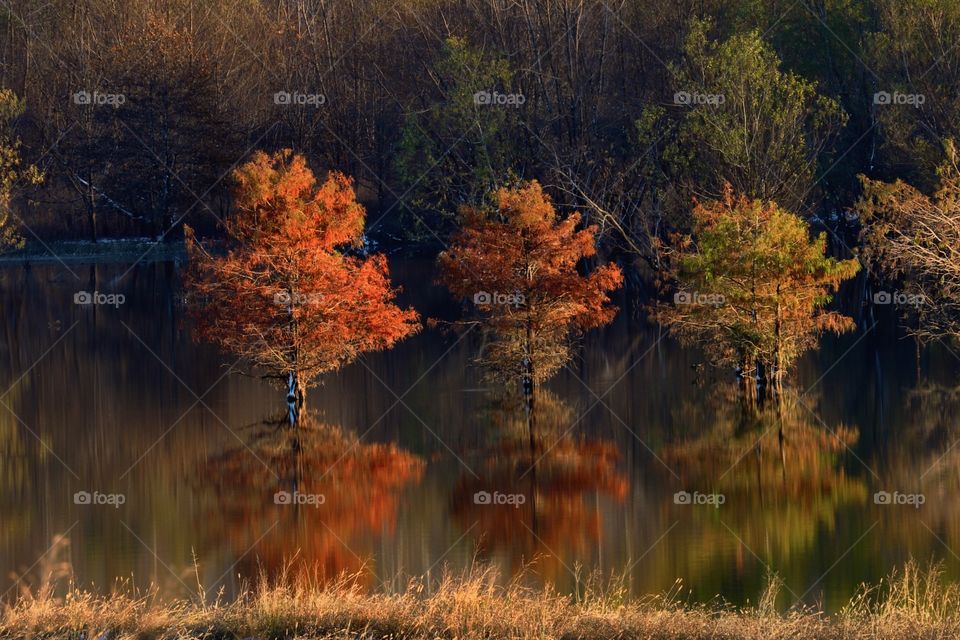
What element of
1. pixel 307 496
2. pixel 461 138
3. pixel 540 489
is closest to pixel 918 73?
pixel 461 138

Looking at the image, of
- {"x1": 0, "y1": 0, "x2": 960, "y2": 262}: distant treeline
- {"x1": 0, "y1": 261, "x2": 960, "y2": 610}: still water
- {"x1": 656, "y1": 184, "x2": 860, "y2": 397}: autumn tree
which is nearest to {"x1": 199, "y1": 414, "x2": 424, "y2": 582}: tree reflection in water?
{"x1": 0, "y1": 261, "x2": 960, "y2": 610}: still water

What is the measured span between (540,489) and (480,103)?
1416 inches

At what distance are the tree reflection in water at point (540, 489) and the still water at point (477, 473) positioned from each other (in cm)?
8

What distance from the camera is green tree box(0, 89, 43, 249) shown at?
191ft

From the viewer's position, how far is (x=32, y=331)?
54.0 meters

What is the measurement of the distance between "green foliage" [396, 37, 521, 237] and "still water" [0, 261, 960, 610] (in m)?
17.4

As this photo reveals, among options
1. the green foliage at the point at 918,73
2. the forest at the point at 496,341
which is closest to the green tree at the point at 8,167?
the forest at the point at 496,341

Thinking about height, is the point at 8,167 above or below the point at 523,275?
above

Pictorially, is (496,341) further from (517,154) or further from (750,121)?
(517,154)

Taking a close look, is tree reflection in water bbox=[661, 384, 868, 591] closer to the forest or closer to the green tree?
the forest

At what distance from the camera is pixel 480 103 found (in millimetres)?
62875

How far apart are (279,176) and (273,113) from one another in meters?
46.0

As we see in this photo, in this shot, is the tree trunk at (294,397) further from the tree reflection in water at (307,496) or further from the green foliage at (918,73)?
the green foliage at (918,73)

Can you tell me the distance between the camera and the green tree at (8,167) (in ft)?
191
